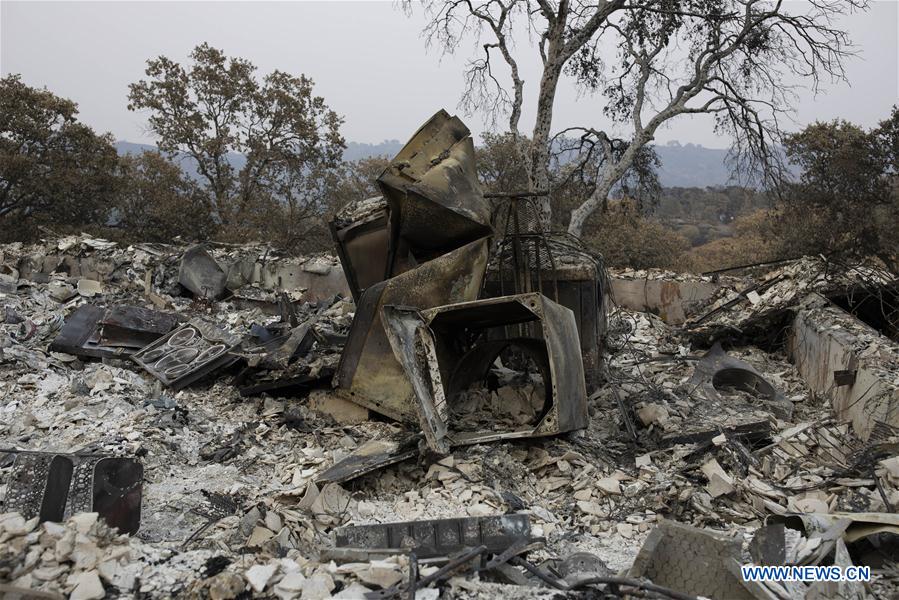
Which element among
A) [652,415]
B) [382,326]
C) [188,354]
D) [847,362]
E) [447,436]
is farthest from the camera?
[188,354]

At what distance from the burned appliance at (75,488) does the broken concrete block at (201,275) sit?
6766mm

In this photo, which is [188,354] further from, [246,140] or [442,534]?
[246,140]

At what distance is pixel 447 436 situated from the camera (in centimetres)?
474

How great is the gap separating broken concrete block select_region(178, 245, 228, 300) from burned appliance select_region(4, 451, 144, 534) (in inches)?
A: 266

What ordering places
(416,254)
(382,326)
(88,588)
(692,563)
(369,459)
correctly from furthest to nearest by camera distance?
(416,254), (382,326), (369,459), (692,563), (88,588)

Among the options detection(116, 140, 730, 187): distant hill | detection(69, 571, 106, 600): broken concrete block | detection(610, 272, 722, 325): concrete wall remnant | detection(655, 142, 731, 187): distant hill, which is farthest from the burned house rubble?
detection(655, 142, 731, 187): distant hill

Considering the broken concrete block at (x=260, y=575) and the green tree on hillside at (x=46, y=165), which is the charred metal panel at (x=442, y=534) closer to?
the broken concrete block at (x=260, y=575)

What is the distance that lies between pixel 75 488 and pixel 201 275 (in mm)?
7304

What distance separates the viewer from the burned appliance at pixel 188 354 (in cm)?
648

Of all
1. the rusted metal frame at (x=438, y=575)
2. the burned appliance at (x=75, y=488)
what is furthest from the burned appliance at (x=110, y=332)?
the rusted metal frame at (x=438, y=575)

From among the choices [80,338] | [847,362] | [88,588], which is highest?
[847,362]

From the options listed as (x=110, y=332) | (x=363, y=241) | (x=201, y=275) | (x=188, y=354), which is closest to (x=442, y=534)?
(x=363, y=241)

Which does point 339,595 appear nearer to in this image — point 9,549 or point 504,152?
point 9,549

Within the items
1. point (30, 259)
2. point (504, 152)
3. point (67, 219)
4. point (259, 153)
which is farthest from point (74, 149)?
point (504, 152)
